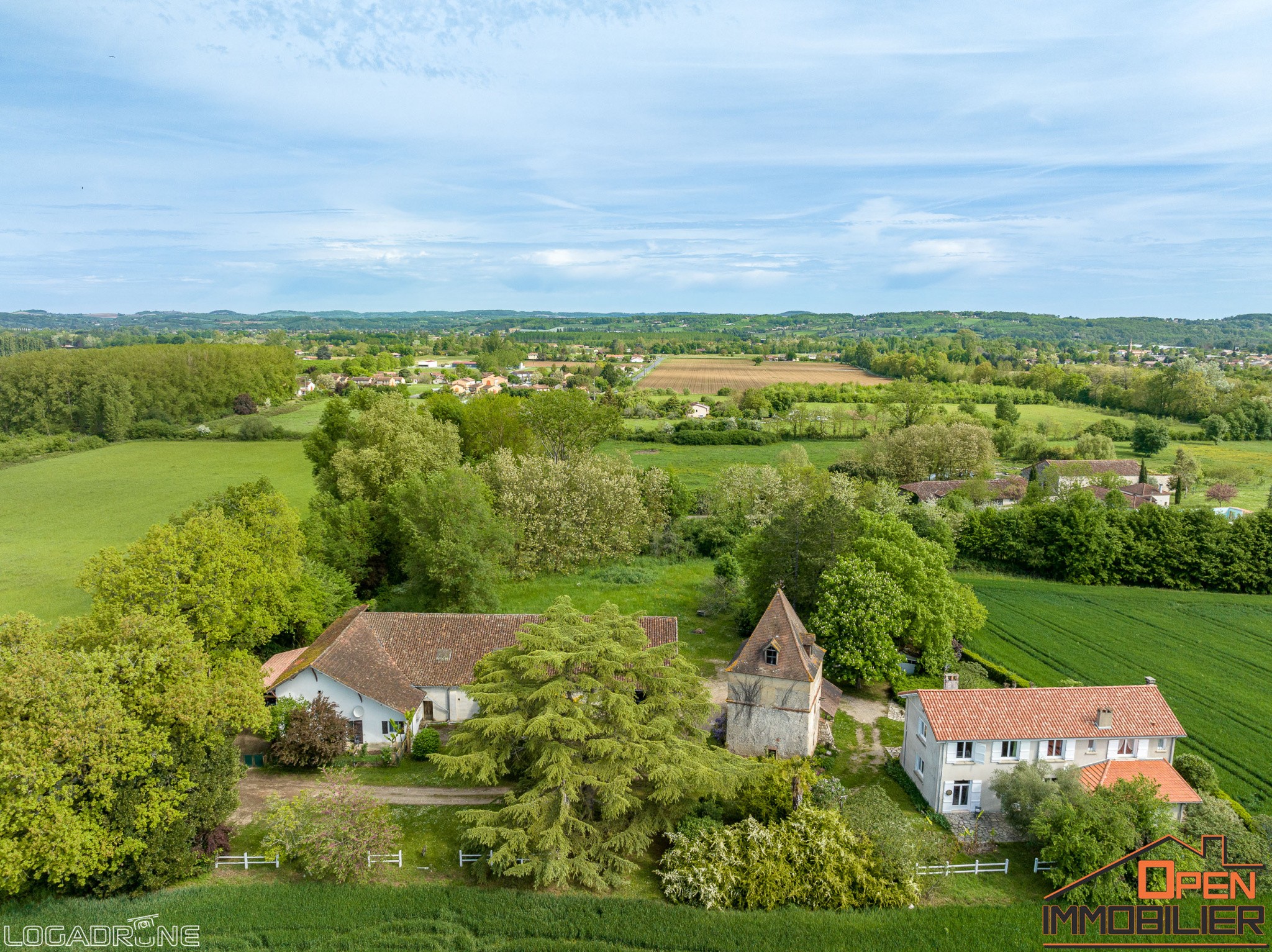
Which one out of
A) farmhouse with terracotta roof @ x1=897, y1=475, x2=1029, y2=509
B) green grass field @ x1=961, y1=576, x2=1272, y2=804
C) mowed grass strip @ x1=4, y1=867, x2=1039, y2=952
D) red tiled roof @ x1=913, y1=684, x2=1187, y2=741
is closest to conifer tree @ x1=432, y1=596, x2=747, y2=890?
mowed grass strip @ x1=4, y1=867, x2=1039, y2=952

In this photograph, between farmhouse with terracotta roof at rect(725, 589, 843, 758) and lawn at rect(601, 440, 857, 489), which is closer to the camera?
farmhouse with terracotta roof at rect(725, 589, 843, 758)

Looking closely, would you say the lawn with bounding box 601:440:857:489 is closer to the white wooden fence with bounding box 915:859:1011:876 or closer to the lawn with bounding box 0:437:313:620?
the lawn with bounding box 0:437:313:620

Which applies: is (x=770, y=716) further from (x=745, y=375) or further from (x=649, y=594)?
(x=745, y=375)

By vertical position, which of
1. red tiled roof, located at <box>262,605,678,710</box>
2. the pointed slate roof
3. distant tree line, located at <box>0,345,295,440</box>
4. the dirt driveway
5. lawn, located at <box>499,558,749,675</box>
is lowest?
the dirt driveway

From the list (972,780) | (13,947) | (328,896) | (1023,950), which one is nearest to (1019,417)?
(972,780)

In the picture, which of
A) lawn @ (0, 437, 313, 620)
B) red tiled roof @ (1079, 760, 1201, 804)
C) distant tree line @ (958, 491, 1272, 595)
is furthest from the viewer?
distant tree line @ (958, 491, 1272, 595)
